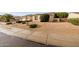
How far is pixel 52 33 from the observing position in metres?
1.79

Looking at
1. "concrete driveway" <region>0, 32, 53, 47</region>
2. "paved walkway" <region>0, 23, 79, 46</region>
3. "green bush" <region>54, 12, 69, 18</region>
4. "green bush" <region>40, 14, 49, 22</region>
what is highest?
"green bush" <region>54, 12, 69, 18</region>

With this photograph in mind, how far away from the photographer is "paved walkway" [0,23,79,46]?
1761mm

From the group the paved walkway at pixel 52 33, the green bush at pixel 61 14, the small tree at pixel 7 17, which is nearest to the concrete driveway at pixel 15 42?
the paved walkway at pixel 52 33

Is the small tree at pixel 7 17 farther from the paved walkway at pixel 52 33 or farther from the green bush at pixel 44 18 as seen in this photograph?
the green bush at pixel 44 18

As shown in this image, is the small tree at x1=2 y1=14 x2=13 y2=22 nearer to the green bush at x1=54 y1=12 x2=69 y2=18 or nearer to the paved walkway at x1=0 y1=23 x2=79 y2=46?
the paved walkway at x1=0 y1=23 x2=79 y2=46

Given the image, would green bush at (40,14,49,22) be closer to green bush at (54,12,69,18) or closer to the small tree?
green bush at (54,12,69,18)

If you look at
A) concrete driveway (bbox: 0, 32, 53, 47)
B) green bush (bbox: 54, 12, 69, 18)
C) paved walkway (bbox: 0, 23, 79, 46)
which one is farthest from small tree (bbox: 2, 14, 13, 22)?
green bush (bbox: 54, 12, 69, 18)

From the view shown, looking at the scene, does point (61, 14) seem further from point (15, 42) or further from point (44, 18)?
point (15, 42)

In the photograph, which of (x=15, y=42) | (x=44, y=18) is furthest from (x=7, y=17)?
(x=44, y=18)

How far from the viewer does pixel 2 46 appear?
1.80m

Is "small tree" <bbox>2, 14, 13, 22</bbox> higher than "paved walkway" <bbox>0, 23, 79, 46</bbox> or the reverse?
higher

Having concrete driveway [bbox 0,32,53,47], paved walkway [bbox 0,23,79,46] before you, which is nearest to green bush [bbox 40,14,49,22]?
paved walkway [bbox 0,23,79,46]
